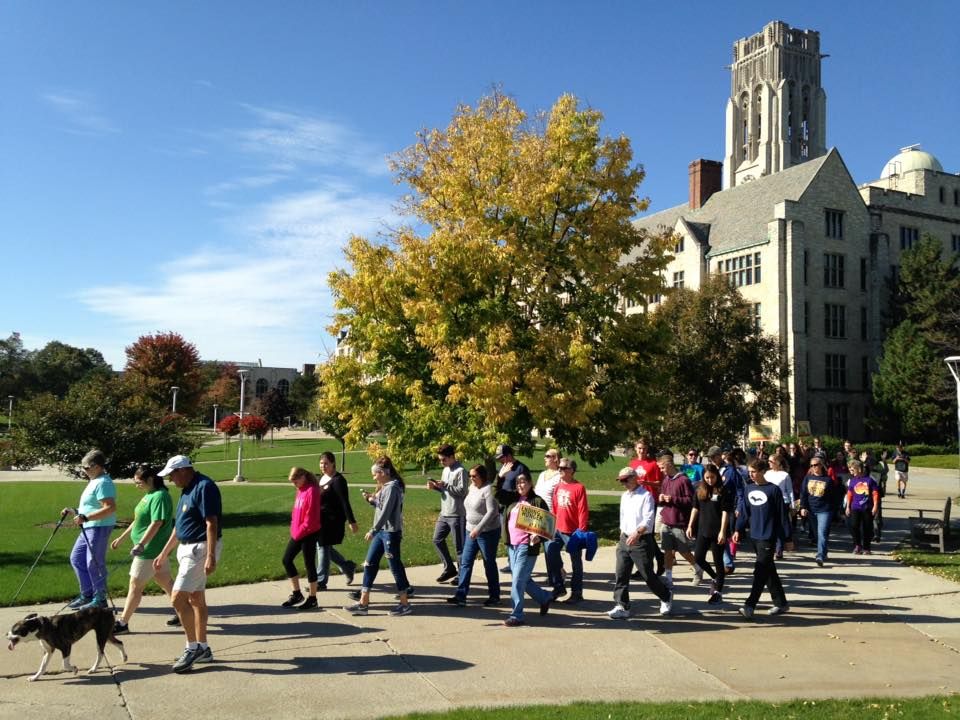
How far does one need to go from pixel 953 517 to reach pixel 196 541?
20912 mm

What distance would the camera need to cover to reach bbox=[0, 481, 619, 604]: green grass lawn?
11.9 meters

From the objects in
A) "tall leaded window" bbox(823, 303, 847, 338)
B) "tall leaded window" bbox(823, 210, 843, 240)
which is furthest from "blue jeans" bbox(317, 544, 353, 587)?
"tall leaded window" bbox(823, 210, 843, 240)

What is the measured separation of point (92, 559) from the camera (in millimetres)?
8898

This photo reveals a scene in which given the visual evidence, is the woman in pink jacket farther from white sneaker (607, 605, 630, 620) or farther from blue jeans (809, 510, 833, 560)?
blue jeans (809, 510, 833, 560)

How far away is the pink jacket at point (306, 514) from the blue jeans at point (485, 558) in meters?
1.92

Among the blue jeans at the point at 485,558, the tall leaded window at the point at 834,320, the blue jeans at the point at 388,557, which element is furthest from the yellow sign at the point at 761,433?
the blue jeans at the point at 388,557

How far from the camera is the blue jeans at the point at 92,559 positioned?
8883 millimetres

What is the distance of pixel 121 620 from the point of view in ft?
29.1

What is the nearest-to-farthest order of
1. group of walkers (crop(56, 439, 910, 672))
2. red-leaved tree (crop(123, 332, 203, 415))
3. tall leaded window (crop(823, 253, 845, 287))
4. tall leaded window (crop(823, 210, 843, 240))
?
group of walkers (crop(56, 439, 910, 672)) < tall leaded window (crop(823, 253, 845, 287)) < tall leaded window (crop(823, 210, 843, 240)) < red-leaved tree (crop(123, 332, 203, 415))

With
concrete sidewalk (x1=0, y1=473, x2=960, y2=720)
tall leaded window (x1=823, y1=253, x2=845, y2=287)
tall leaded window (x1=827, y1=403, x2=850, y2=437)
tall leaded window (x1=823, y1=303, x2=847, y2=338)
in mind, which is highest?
tall leaded window (x1=823, y1=253, x2=845, y2=287)

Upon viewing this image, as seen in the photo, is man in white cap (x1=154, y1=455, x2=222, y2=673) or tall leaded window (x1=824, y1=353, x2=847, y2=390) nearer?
man in white cap (x1=154, y1=455, x2=222, y2=673)

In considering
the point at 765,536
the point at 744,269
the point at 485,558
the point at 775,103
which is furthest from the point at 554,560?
the point at 775,103

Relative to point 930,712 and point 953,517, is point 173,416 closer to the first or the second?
point 930,712

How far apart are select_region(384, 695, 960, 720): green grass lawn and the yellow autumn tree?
10.0m
